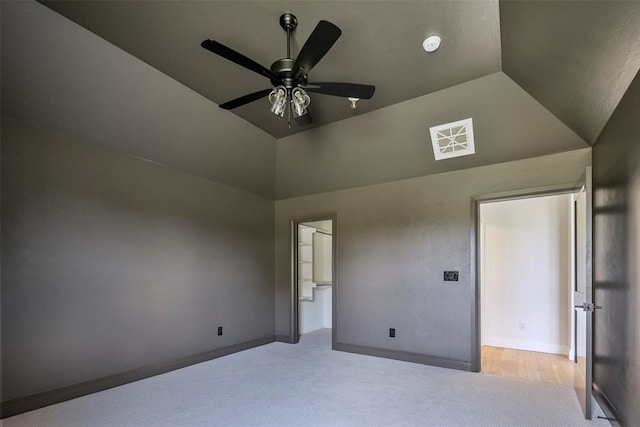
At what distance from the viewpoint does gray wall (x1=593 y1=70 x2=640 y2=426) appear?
2.12 m

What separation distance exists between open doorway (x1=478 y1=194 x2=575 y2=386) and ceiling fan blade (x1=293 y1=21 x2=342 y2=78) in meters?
3.36

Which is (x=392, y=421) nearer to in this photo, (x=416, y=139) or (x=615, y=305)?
(x=615, y=305)

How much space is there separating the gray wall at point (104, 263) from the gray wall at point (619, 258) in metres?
4.04

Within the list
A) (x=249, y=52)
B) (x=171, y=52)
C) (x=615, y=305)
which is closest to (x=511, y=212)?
(x=615, y=305)

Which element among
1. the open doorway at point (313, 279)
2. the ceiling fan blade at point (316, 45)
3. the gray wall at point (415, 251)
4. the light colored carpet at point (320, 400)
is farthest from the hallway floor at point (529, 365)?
the ceiling fan blade at point (316, 45)

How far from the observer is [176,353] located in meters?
3.97

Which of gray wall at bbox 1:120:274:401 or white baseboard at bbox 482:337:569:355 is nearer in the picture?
gray wall at bbox 1:120:274:401

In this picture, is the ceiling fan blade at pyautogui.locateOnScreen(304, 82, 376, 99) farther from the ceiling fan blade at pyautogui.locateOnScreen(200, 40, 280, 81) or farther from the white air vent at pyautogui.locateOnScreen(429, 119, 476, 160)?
the white air vent at pyautogui.locateOnScreen(429, 119, 476, 160)

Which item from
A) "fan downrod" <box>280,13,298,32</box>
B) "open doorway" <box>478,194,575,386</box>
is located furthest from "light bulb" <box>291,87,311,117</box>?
"open doorway" <box>478,194,575,386</box>

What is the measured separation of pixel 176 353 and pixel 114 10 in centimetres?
344

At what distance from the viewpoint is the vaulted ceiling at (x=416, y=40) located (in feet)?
6.64

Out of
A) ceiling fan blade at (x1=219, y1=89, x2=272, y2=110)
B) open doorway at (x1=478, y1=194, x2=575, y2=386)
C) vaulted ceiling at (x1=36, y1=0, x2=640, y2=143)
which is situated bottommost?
open doorway at (x1=478, y1=194, x2=575, y2=386)

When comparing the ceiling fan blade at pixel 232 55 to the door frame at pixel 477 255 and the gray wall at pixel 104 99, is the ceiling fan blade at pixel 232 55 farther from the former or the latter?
the door frame at pixel 477 255

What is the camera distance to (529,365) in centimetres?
408
